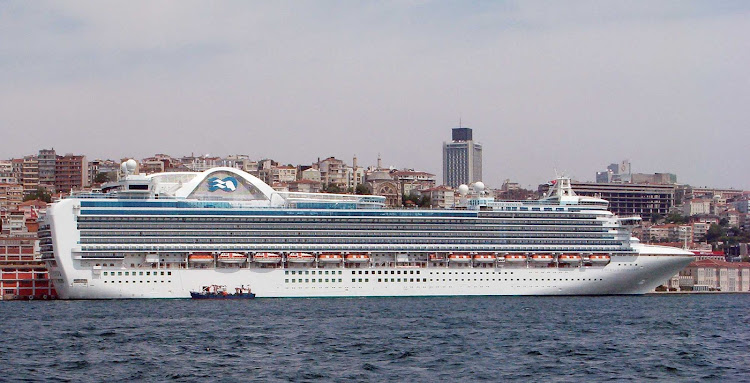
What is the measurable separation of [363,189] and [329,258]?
61.4 meters

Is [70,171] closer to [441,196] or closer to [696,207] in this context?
[441,196]

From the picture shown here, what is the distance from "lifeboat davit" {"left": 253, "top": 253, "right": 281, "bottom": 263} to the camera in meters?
66.5

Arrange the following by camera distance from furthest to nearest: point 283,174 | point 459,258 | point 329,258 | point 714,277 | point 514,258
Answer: point 283,174 → point 714,277 → point 514,258 → point 459,258 → point 329,258

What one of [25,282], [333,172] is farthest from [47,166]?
[25,282]

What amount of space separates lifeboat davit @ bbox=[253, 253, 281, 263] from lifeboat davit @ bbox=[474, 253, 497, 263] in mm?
10939

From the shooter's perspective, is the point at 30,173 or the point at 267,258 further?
the point at 30,173

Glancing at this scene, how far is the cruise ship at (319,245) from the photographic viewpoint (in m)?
64.9

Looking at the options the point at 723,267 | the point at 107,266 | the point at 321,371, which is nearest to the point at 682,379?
the point at 321,371

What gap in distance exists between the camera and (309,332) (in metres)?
43.8

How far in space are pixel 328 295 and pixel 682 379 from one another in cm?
3560

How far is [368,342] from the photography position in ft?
133

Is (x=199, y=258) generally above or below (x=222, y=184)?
below

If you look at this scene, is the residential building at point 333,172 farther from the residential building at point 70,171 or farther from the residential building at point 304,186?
the residential building at point 70,171

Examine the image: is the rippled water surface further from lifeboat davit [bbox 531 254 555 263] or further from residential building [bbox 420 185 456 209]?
residential building [bbox 420 185 456 209]
